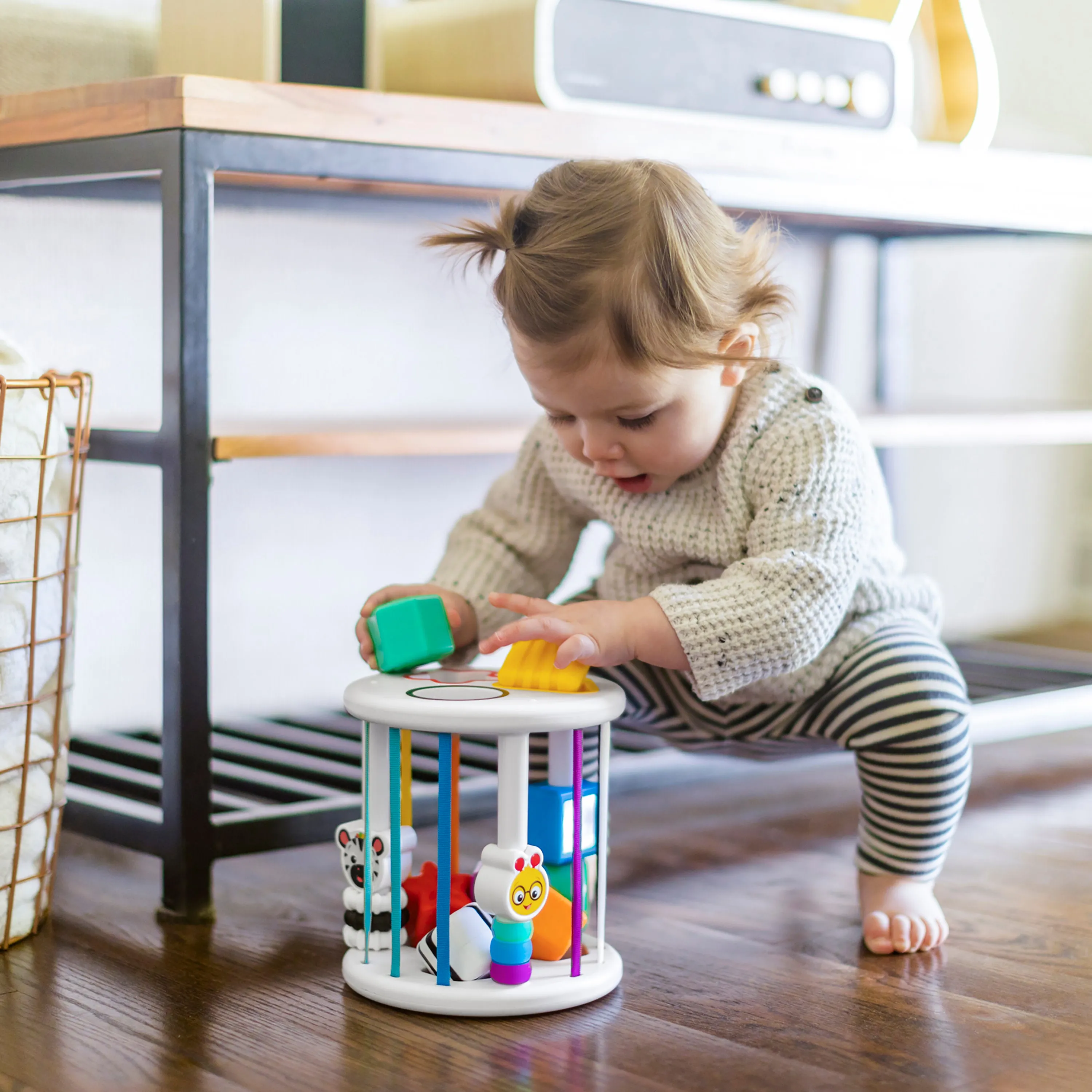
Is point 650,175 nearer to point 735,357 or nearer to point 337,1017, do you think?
point 735,357

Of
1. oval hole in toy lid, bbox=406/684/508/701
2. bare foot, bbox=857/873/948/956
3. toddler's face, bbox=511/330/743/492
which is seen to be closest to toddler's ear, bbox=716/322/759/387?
toddler's face, bbox=511/330/743/492

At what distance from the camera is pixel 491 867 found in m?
0.87

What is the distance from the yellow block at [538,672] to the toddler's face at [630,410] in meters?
0.15

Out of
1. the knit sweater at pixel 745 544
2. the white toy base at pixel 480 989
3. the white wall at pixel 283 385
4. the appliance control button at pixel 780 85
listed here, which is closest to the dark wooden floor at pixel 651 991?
the white toy base at pixel 480 989

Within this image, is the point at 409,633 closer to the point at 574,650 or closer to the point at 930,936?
the point at 574,650

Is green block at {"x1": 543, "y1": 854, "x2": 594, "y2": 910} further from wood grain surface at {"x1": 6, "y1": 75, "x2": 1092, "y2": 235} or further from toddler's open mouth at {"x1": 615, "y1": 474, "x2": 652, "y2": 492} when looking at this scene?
wood grain surface at {"x1": 6, "y1": 75, "x2": 1092, "y2": 235}

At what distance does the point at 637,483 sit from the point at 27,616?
43 centimetres

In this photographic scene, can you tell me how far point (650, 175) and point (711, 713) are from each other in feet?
1.39

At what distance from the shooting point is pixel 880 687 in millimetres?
1060

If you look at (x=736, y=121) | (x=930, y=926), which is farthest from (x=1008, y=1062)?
(x=736, y=121)

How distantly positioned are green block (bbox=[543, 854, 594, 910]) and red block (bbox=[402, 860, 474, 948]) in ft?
0.17

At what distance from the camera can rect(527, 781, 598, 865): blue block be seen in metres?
0.92

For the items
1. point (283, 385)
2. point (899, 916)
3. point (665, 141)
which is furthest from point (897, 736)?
point (283, 385)

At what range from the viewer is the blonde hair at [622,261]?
93cm
